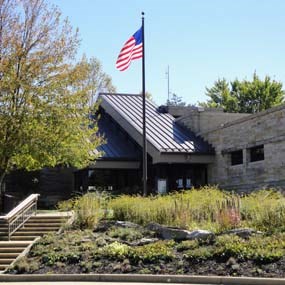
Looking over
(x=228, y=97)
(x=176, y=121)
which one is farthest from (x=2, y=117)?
(x=228, y=97)

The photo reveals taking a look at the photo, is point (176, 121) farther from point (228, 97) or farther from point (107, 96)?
point (228, 97)

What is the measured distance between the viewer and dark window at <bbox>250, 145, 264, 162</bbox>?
1100 inches

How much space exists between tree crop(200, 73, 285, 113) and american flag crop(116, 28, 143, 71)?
128 feet

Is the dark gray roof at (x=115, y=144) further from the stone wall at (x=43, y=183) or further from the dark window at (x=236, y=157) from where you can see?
the dark window at (x=236, y=157)

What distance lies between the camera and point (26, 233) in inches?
758

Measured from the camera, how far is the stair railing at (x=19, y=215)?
1902 cm

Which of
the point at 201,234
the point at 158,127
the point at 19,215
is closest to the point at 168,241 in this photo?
the point at 201,234

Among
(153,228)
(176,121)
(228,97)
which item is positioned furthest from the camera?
(228,97)

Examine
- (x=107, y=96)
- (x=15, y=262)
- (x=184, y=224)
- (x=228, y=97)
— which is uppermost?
(x=228, y=97)

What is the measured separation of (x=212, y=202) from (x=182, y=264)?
4844 mm

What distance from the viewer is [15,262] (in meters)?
15.6

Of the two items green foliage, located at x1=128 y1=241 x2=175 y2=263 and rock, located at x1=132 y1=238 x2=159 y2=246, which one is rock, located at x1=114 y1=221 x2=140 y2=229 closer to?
rock, located at x1=132 y1=238 x2=159 y2=246

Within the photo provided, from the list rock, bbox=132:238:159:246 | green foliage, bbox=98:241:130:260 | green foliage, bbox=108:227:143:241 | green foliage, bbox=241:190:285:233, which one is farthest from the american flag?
green foliage, bbox=98:241:130:260

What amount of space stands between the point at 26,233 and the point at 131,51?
10364 millimetres
